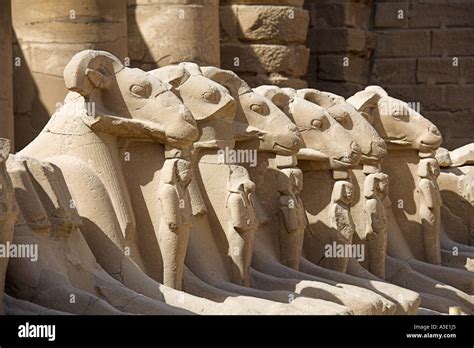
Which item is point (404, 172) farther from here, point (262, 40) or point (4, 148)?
point (4, 148)

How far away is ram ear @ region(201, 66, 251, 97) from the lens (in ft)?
37.8

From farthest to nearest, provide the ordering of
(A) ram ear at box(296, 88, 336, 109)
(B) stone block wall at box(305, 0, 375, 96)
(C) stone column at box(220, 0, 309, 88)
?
(B) stone block wall at box(305, 0, 375, 96) → (C) stone column at box(220, 0, 309, 88) → (A) ram ear at box(296, 88, 336, 109)

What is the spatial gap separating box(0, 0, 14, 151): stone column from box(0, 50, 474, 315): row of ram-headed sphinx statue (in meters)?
1.59

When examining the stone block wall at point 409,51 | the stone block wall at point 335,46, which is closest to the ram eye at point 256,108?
the stone block wall at point 335,46

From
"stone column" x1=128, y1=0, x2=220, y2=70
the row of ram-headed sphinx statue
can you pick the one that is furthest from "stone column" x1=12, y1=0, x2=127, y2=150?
the row of ram-headed sphinx statue

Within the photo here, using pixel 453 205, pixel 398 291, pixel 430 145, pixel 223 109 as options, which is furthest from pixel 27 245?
pixel 453 205

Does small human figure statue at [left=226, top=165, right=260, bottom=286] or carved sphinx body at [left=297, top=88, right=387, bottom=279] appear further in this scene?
carved sphinx body at [left=297, top=88, right=387, bottom=279]

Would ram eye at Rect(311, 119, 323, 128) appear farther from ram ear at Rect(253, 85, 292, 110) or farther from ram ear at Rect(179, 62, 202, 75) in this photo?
ram ear at Rect(179, 62, 202, 75)

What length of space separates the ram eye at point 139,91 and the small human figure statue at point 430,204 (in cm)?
405

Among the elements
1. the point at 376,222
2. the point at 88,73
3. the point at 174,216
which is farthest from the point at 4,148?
the point at 376,222

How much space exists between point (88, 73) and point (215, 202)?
1497 millimetres

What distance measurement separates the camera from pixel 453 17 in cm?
1867
